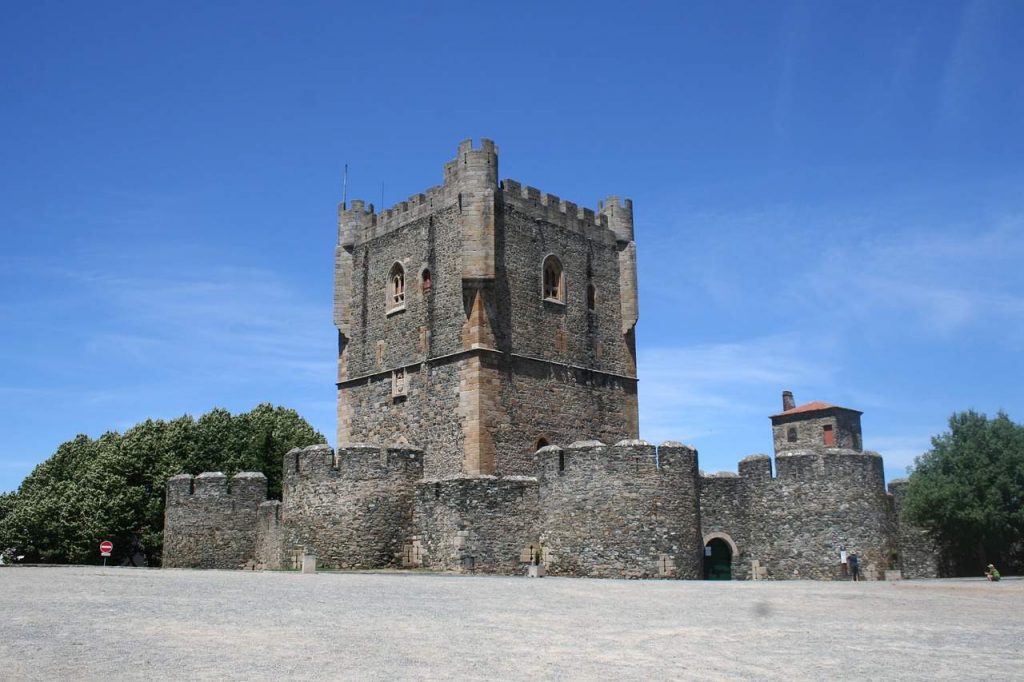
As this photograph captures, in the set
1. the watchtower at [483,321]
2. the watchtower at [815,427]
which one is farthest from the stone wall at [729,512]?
the watchtower at [815,427]

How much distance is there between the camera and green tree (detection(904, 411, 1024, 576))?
93.2 feet

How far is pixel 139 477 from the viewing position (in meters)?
41.1

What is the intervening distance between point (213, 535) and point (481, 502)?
10306 mm

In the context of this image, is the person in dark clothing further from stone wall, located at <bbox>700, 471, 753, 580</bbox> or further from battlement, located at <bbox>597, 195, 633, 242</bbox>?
battlement, located at <bbox>597, 195, 633, 242</bbox>

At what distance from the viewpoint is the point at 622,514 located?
2591cm

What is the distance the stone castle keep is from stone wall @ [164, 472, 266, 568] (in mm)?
63

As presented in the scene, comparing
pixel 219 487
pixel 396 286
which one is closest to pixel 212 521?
pixel 219 487

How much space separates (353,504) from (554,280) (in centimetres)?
1217

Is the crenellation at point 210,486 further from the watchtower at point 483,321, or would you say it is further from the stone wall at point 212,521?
the watchtower at point 483,321

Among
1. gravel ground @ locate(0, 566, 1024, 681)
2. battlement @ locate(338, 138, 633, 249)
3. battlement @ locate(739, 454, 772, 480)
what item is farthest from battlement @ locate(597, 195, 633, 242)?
gravel ground @ locate(0, 566, 1024, 681)

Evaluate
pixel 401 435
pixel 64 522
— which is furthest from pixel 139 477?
pixel 401 435

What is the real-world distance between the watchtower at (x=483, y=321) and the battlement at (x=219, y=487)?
3349mm

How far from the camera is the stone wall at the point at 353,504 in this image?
91.0 ft

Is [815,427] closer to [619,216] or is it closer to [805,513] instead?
[619,216]
